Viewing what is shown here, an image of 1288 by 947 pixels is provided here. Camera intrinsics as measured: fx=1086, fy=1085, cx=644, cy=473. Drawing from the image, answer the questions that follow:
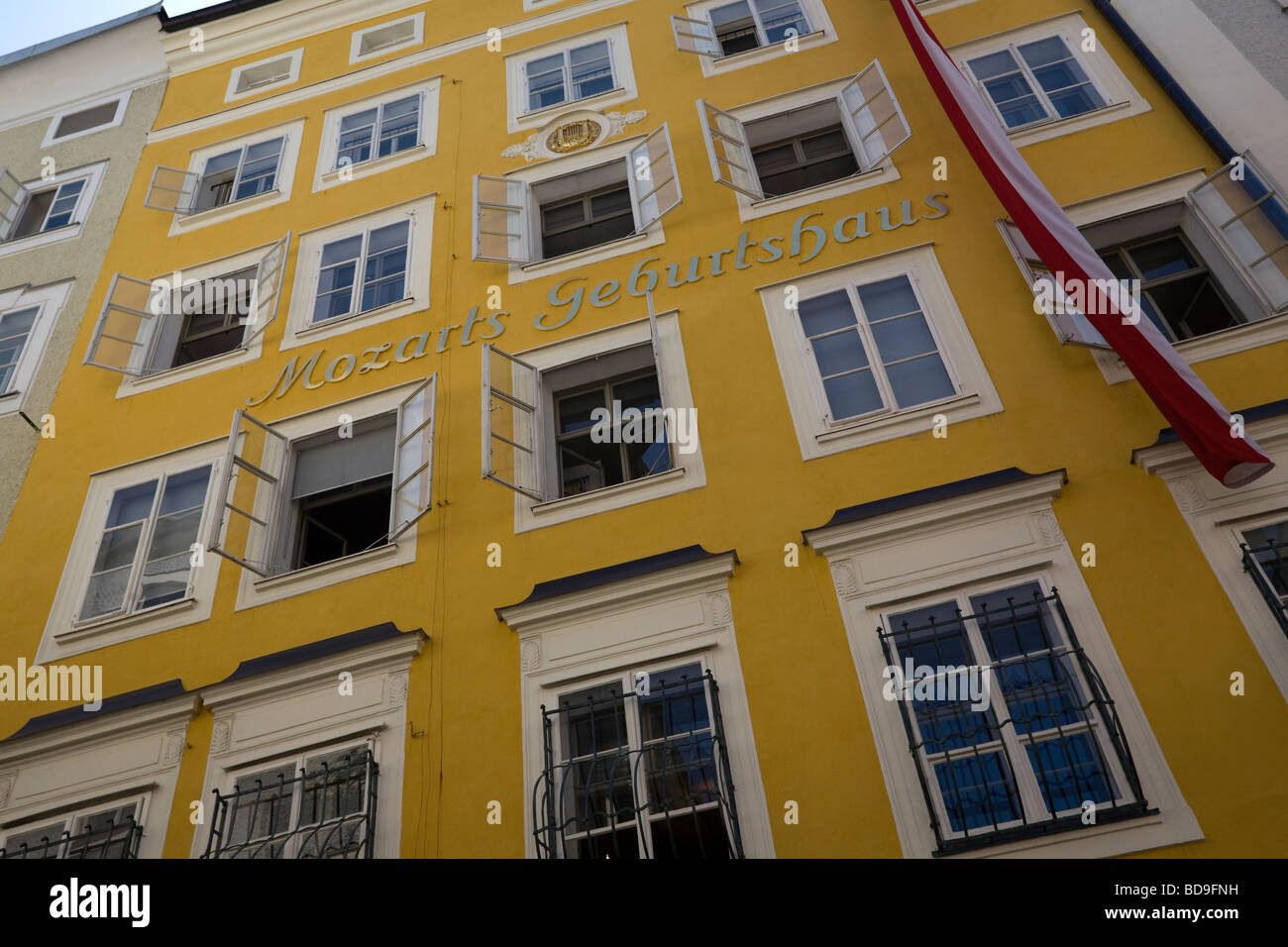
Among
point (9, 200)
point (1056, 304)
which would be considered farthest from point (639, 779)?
point (9, 200)

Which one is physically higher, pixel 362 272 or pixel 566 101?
pixel 566 101

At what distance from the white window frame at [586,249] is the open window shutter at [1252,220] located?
5158mm

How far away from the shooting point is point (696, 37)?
44.7ft

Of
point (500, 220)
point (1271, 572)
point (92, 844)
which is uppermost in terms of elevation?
point (500, 220)

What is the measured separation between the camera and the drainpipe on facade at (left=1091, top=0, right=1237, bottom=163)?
10133 millimetres

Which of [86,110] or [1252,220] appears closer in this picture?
[1252,220]

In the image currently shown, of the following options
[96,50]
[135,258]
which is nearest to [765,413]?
[135,258]

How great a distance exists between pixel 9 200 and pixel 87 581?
802 cm

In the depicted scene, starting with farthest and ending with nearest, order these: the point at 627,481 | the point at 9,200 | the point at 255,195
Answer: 1. the point at 9,200
2. the point at 255,195
3. the point at 627,481

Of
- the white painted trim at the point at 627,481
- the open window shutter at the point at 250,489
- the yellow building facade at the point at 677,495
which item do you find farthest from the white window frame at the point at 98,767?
the white painted trim at the point at 627,481

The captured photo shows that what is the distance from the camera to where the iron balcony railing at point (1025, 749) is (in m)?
6.77

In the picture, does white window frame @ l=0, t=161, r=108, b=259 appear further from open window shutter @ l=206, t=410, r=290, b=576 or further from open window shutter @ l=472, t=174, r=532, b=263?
open window shutter @ l=472, t=174, r=532, b=263

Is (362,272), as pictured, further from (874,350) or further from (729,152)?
(874,350)
